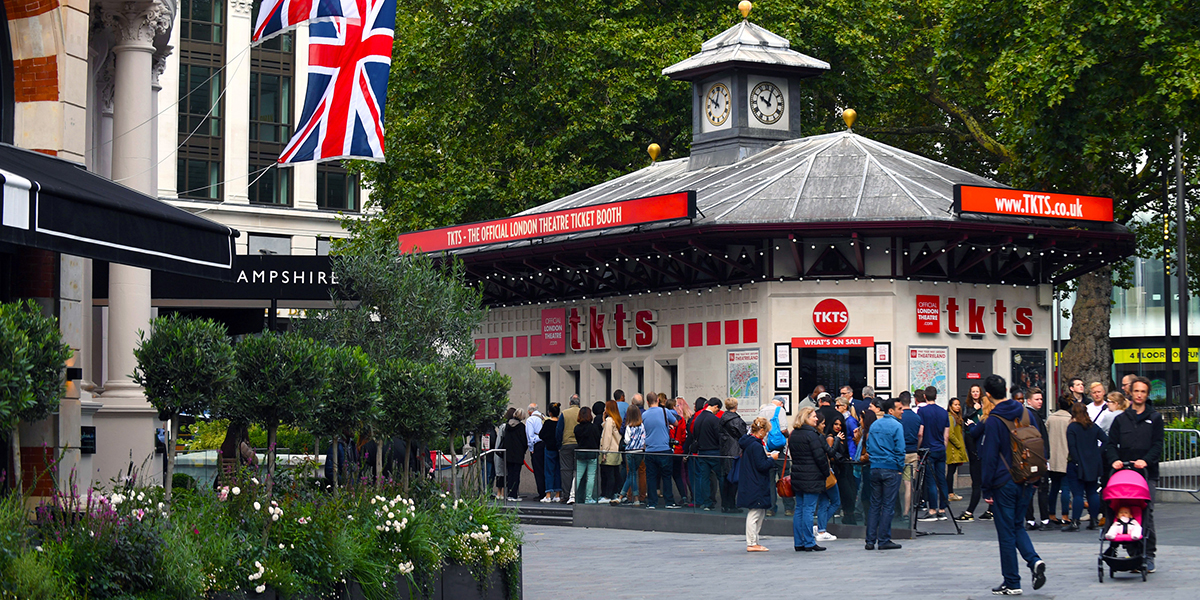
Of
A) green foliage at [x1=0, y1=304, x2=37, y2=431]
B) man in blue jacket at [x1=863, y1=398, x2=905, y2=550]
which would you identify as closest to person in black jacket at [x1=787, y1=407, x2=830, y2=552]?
man in blue jacket at [x1=863, y1=398, x2=905, y2=550]

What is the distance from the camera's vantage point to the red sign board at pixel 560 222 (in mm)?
27938

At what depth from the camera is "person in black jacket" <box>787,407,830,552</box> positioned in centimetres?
1814

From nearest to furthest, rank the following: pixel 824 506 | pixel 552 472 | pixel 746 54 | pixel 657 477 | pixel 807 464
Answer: pixel 807 464 → pixel 824 506 → pixel 657 477 → pixel 552 472 → pixel 746 54

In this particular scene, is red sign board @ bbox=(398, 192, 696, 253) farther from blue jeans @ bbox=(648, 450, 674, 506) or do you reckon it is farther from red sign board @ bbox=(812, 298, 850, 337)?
blue jeans @ bbox=(648, 450, 674, 506)

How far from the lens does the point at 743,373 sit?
→ 94.3 ft

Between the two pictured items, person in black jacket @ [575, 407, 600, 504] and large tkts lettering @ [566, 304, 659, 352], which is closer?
person in black jacket @ [575, 407, 600, 504]

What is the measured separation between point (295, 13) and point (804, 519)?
8533 mm

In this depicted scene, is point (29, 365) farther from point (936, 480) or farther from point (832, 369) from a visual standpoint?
point (832, 369)

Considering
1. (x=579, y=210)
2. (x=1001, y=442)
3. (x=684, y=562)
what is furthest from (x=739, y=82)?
(x=1001, y=442)

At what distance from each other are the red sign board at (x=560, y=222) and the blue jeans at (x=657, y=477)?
222 inches

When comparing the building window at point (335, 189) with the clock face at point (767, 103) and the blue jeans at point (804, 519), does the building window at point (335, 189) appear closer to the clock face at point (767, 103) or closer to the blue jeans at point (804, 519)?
the clock face at point (767, 103)

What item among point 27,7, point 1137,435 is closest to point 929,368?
point 1137,435

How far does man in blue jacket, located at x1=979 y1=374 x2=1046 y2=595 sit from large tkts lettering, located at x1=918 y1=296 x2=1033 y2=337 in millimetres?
14802

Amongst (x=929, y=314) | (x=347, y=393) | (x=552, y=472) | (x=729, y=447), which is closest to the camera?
(x=347, y=393)
